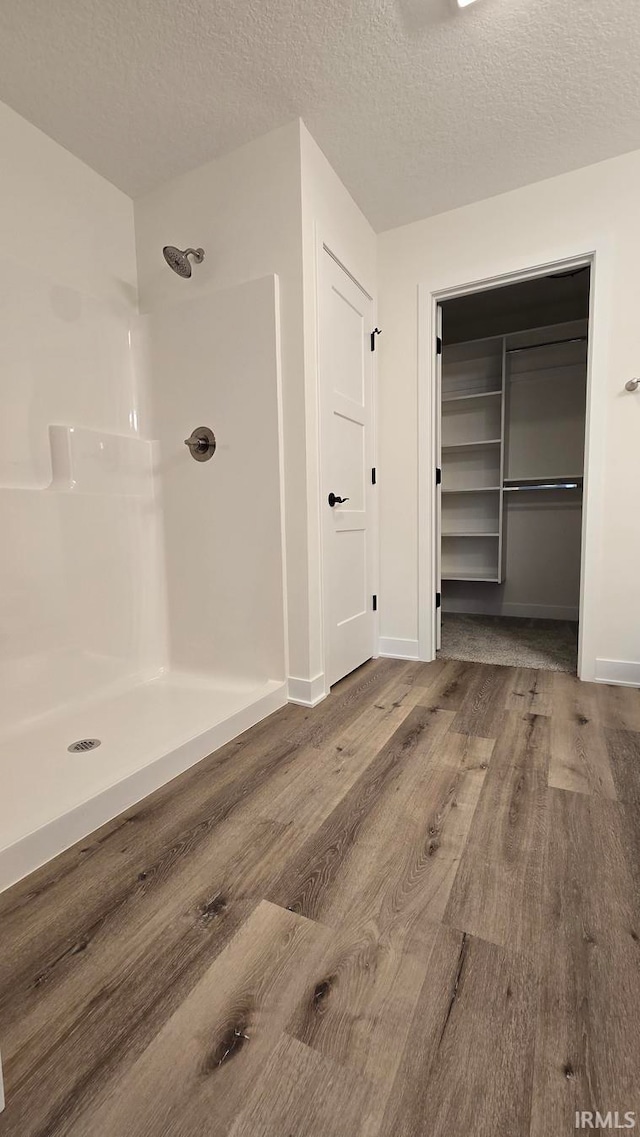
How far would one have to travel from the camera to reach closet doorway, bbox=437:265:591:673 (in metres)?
3.44

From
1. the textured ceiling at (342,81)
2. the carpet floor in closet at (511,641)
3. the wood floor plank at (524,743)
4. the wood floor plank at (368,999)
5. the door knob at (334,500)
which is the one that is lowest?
the carpet floor in closet at (511,641)

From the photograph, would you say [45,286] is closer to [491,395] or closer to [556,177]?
[556,177]

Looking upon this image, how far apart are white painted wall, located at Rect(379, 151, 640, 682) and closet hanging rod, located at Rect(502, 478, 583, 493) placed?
123 cm

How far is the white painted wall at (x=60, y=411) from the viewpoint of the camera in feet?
5.73

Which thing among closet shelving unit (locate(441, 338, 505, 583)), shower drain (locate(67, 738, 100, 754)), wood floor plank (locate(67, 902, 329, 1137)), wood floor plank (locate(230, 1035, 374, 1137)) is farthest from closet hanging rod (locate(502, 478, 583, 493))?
wood floor plank (locate(230, 1035, 374, 1137))

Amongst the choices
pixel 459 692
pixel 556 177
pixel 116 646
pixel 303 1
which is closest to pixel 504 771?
pixel 459 692

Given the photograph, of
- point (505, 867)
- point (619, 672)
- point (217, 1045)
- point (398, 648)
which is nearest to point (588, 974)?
point (505, 867)

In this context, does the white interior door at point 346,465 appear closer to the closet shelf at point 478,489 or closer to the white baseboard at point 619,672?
the white baseboard at point 619,672

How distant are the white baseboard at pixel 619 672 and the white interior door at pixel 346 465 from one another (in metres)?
1.15

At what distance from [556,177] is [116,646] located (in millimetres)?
2972

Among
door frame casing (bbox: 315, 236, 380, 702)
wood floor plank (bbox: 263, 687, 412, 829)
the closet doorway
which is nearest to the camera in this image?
wood floor plank (bbox: 263, 687, 412, 829)

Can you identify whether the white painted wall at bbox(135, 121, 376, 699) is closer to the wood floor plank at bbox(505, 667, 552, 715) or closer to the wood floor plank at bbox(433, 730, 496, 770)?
the wood floor plank at bbox(433, 730, 496, 770)

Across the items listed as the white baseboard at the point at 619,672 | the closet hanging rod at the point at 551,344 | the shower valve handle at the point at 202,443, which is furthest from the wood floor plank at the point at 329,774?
the closet hanging rod at the point at 551,344

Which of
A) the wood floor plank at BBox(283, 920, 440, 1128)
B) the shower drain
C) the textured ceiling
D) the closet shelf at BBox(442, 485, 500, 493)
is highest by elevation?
the textured ceiling
